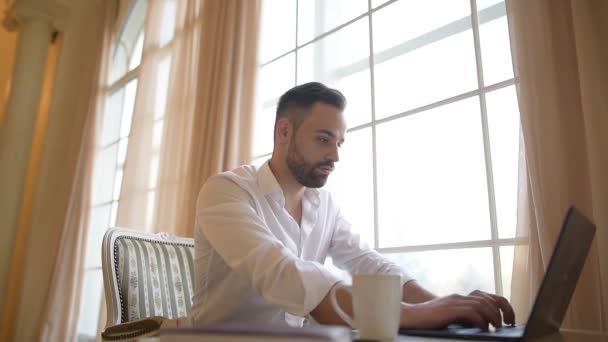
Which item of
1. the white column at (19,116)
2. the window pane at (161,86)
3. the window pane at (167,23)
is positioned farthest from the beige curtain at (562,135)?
the white column at (19,116)

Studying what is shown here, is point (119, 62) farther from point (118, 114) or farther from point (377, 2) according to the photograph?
point (377, 2)

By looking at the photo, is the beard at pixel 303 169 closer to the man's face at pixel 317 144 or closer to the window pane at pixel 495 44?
the man's face at pixel 317 144

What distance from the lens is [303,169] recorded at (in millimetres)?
1329

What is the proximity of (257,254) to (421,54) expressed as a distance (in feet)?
3.96

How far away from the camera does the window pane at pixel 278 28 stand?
2387 mm

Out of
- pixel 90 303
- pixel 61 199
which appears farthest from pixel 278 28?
pixel 61 199

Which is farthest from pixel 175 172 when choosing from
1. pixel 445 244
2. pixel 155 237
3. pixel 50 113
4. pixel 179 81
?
pixel 50 113

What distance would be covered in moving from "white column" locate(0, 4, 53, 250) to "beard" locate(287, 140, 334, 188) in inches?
145

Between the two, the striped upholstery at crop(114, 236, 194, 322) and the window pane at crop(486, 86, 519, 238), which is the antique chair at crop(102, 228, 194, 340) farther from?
the window pane at crop(486, 86, 519, 238)

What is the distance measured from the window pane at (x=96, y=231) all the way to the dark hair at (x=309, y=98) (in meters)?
2.55

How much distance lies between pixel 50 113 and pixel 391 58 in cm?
349

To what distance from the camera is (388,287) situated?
0.59 metres

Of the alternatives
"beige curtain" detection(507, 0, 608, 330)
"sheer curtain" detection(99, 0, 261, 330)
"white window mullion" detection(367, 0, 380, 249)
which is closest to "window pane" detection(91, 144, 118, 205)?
"sheer curtain" detection(99, 0, 261, 330)

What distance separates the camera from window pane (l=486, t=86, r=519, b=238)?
4.60ft
